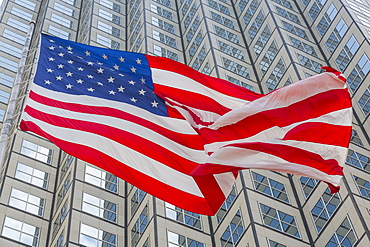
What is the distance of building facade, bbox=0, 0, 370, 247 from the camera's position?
39.9 meters

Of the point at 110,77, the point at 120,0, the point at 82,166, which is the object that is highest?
the point at 110,77

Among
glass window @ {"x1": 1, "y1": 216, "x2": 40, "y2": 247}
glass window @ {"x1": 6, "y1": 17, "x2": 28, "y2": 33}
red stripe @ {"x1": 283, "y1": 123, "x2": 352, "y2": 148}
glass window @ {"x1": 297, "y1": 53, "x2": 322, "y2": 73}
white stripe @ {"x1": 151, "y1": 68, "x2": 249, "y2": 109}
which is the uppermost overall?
red stripe @ {"x1": 283, "y1": 123, "x2": 352, "y2": 148}

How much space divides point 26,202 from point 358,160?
82.8ft

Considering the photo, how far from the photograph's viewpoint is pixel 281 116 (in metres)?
20.9

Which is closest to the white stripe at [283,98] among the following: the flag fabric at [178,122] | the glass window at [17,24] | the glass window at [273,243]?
the flag fabric at [178,122]

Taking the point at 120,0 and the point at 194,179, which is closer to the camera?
Result: the point at 194,179

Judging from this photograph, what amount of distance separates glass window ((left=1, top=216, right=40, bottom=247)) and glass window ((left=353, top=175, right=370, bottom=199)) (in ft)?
76.1

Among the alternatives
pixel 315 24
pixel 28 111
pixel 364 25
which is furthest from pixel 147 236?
pixel 315 24

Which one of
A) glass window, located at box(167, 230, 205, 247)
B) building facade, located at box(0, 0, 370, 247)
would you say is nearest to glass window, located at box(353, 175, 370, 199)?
building facade, located at box(0, 0, 370, 247)

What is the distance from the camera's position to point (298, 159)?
18.9 metres

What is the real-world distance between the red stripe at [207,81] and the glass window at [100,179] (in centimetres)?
2485

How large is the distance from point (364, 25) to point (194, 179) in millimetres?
38822

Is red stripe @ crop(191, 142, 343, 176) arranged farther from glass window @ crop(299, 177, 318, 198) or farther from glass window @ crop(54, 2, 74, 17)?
glass window @ crop(54, 2, 74, 17)

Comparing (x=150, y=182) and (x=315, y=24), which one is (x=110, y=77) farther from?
(x=315, y=24)
